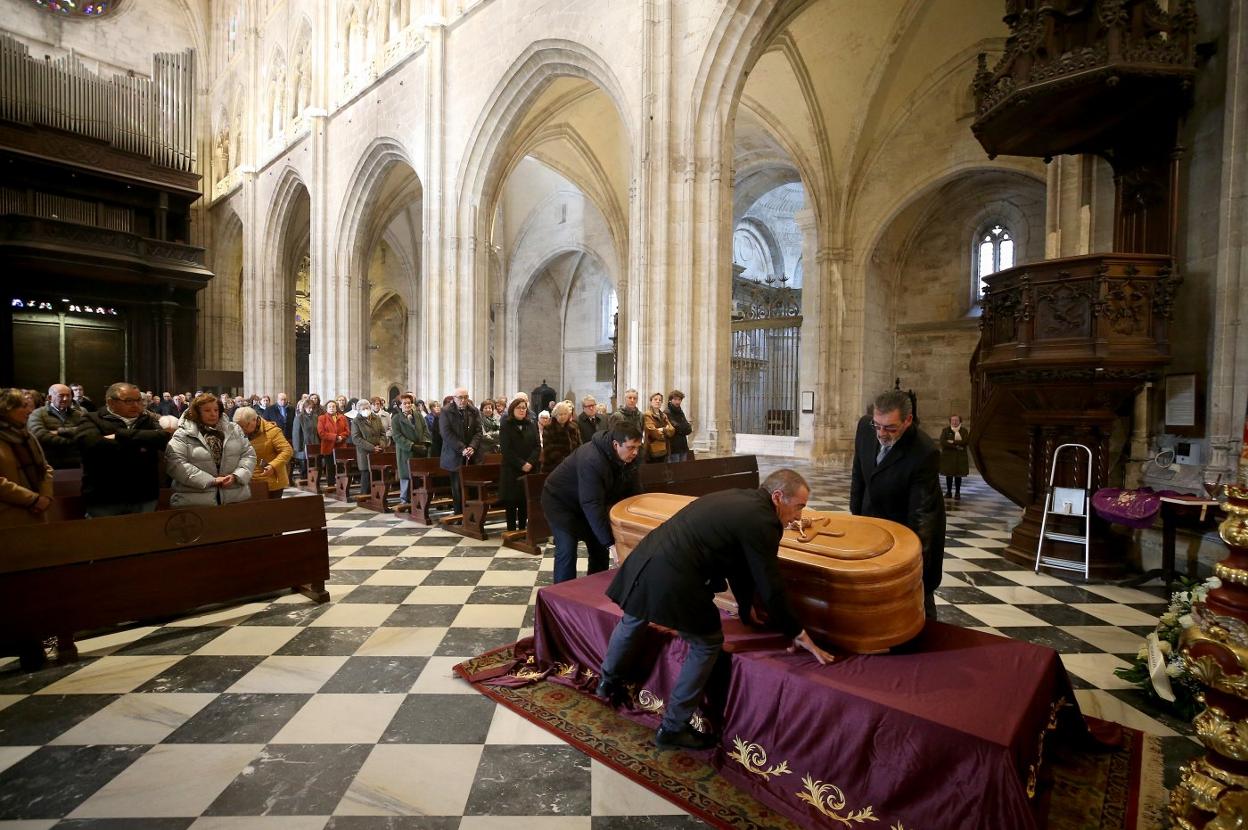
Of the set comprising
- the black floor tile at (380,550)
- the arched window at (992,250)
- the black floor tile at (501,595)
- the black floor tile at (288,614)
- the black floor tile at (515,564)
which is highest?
the arched window at (992,250)

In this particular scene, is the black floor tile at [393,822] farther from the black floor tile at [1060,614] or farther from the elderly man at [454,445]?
the elderly man at [454,445]

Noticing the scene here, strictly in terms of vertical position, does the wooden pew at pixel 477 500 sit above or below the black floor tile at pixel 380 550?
above

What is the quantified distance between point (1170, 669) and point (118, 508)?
696 cm

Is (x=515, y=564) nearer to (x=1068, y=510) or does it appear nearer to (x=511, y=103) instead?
(x=1068, y=510)

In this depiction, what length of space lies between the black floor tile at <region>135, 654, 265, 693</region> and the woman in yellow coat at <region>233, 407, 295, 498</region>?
234 centimetres

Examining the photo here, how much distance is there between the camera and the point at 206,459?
15.2ft

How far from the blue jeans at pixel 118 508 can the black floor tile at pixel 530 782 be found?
3679 millimetres

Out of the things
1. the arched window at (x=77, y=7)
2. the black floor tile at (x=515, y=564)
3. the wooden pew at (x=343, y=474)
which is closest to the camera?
the black floor tile at (x=515, y=564)

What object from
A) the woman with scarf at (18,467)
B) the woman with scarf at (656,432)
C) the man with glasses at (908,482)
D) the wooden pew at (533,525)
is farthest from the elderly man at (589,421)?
the woman with scarf at (18,467)

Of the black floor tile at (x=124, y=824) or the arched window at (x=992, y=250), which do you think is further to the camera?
the arched window at (x=992, y=250)

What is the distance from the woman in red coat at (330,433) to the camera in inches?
415

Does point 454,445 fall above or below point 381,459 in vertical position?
above

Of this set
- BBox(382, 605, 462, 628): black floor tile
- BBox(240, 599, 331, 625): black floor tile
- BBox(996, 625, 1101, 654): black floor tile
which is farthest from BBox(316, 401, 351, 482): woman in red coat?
BBox(996, 625, 1101, 654): black floor tile

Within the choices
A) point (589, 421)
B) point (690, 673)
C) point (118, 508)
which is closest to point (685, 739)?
point (690, 673)
